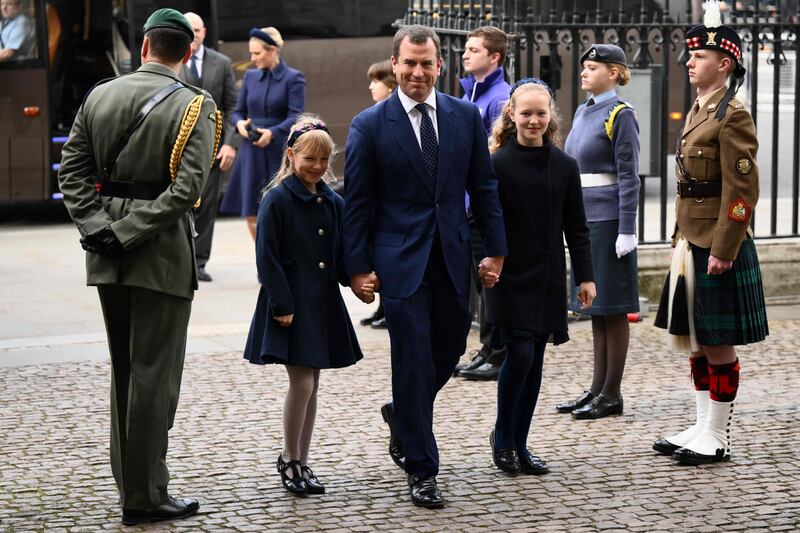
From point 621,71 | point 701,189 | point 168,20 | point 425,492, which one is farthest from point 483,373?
point 168,20

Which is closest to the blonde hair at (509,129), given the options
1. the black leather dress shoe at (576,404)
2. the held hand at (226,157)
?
the black leather dress shoe at (576,404)

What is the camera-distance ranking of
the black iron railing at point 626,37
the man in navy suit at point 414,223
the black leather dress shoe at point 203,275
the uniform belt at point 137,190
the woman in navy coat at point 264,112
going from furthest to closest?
the black leather dress shoe at point 203,275 < the woman in navy coat at point 264,112 < the black iron railing at point 626,37 < the man in navy suit at point 414,223 < the uniform belt at point 137,190

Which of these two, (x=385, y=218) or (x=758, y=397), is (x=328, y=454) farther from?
(x=758, y=397)

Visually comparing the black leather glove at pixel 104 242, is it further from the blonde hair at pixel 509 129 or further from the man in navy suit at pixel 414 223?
the blonde hair at pixel 509 129

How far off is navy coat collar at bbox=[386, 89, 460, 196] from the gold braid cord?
813mm

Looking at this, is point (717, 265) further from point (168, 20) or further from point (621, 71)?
point (168, 20)

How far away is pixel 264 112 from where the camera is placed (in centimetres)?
1122

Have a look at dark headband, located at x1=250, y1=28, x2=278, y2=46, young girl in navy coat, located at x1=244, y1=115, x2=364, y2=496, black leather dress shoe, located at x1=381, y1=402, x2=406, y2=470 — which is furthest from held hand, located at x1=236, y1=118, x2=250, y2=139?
black leather dress shoe, located at x1=381, y1=402, x2=406, y2=470

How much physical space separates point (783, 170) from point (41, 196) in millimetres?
9373

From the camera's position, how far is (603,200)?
744cm

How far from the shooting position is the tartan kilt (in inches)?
254

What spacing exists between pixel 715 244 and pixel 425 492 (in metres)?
1.66

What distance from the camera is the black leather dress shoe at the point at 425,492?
5.73m

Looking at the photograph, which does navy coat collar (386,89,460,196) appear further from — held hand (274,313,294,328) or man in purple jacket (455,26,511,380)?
man in purple jacket (455,26,511,380)
